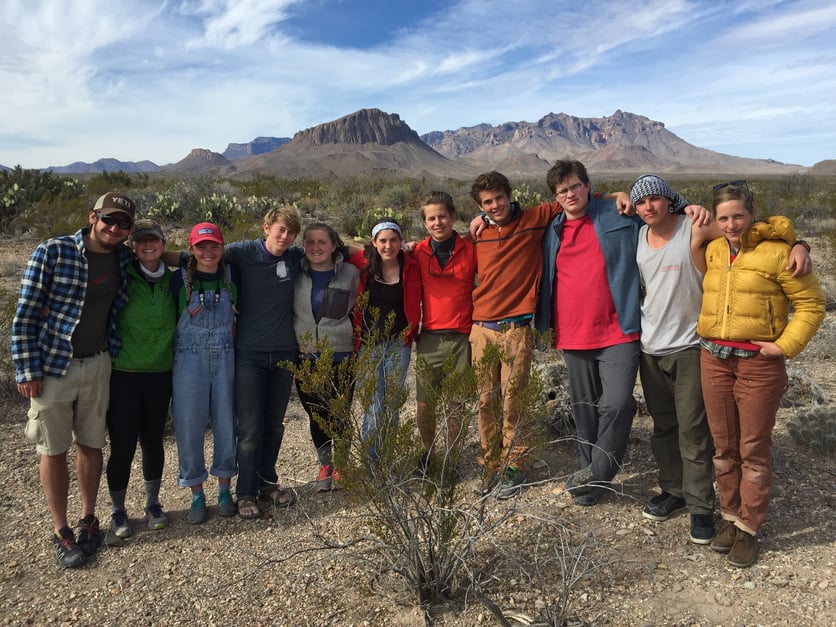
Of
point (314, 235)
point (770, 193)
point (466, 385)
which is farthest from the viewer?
point (770, 193)

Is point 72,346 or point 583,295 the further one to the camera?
point 583,295

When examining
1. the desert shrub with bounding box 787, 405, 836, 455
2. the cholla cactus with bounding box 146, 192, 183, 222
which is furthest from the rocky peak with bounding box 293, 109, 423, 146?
the desert shrub with bounding box 787, 405, 836, 455

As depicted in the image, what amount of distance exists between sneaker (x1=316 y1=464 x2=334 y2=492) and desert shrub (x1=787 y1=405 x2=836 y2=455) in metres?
3.55

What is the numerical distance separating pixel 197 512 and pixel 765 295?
11.2ft

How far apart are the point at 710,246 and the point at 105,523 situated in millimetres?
3881

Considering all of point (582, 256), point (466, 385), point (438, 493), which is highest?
point (582, 256)

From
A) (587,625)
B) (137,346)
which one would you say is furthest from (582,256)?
(137,346)

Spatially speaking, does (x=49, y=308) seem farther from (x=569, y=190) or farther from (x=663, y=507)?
(x=663, y=507)

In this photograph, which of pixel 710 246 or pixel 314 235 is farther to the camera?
pixel 314 235

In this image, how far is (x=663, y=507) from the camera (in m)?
3.37

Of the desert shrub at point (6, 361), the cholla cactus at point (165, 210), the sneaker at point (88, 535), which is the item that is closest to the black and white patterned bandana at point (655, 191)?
the sneaker at point (88, 535)

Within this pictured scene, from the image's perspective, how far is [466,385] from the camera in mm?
2484

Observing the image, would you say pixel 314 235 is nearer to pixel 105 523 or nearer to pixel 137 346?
pixel 137 346

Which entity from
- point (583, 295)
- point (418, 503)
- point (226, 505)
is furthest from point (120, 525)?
point (583, 295)
